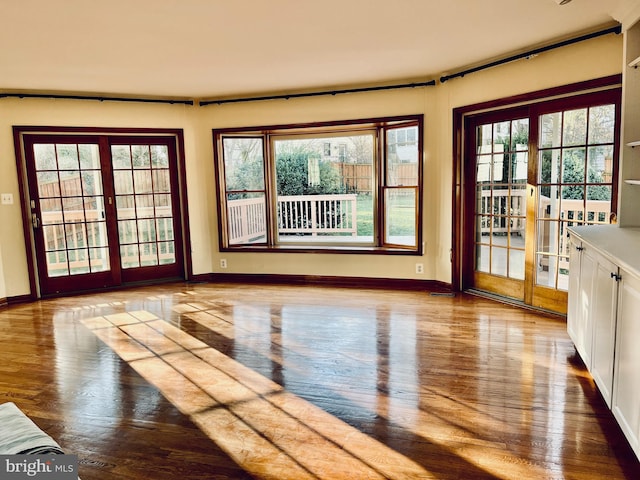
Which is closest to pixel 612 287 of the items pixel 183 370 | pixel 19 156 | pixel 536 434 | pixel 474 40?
pixel 536 434

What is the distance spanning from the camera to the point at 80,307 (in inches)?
204

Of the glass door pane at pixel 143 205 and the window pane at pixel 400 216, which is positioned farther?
the glass door pane at pixel 143 205

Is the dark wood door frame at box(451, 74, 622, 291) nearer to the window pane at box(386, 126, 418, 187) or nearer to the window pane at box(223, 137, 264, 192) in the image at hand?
the window pane at box(386, 126, 418, 187)

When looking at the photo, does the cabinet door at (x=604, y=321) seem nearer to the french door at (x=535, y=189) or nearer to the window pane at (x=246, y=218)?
the french door at (x=535, y=189)

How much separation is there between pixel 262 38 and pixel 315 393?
2.72m

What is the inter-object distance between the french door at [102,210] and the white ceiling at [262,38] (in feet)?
2.80

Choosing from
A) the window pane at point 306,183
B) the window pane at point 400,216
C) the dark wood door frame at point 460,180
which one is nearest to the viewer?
the dark wood door frame at point 460,180

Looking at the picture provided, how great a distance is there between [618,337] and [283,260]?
14.3 feet

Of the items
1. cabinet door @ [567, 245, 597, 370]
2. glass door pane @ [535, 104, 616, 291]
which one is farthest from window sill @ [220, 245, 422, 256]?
cabinet door @ [567, 245, 597, 370]

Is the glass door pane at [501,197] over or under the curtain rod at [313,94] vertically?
under

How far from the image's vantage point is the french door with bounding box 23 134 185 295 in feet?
18.5

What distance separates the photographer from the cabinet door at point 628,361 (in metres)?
2.00

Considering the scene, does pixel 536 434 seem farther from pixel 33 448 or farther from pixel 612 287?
pixel 33 448

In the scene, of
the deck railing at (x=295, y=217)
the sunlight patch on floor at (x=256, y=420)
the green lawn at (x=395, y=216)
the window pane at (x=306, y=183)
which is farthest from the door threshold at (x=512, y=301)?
the sunlight patch on floor at (x=256, y=420)
